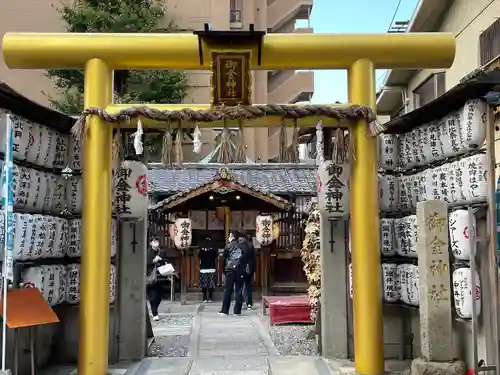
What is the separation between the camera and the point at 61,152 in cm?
931

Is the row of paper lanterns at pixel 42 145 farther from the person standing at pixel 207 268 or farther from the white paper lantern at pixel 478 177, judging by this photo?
the person standing at pixel 207 268

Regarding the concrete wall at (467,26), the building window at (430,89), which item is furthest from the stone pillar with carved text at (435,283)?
the building window at (430,89)

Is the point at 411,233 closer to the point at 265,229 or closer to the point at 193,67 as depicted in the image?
the point at 193,67

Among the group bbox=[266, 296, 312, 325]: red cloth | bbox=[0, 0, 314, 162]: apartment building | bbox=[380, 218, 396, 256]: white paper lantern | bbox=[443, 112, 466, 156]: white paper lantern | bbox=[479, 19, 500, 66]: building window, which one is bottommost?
bbox=[266, 296, 312, 325]: red cloth

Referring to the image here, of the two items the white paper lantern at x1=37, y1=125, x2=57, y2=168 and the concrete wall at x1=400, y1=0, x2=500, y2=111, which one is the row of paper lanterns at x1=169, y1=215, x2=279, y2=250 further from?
the white paper lantern at x1=37, y1=125, x2=57, y2=168

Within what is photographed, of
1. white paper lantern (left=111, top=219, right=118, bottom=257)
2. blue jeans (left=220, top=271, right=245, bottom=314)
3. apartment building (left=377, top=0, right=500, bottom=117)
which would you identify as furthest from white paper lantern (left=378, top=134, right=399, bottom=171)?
blue jeans (left=220, top=271, right=245, bottom=314)

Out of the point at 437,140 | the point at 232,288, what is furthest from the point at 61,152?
the point at 232,288

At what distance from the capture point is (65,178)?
9383 mm

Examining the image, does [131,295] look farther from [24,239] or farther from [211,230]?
[211,230]

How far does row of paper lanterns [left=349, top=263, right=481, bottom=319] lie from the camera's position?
A: 7.26 metres

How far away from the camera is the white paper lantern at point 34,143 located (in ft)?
27.1

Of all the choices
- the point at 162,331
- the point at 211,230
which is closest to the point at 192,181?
the point at 211,230

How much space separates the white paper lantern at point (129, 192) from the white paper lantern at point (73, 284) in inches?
44.3

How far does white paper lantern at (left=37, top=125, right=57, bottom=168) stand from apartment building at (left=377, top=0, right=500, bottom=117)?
819 centimetres
